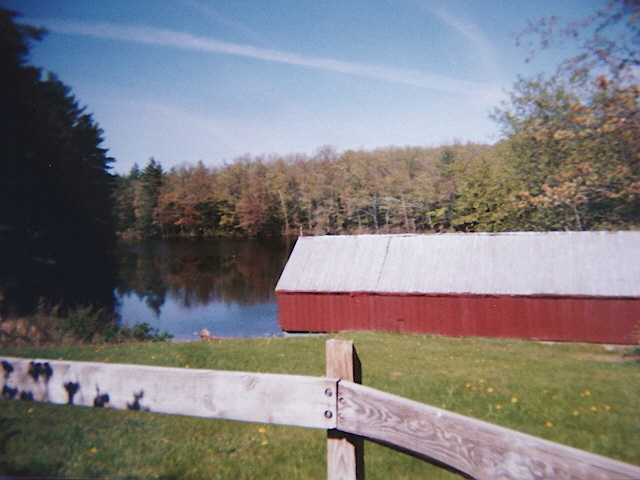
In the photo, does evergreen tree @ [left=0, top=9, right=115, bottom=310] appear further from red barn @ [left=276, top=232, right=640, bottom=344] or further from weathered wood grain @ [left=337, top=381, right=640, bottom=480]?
red barn @ [left=276, top=232, right=640, bottom=344]

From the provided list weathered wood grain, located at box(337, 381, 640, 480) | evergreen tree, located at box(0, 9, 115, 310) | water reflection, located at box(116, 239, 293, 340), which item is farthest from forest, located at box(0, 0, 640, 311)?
weathered wood grain, located at box(337, 381, 640, 480)

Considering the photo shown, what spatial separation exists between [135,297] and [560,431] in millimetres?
28718

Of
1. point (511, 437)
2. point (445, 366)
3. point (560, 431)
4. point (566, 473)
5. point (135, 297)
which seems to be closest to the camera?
point (566, 473)

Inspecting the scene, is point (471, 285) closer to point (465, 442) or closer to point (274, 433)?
point (274, 433)

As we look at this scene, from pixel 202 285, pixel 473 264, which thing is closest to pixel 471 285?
pixel 473 264

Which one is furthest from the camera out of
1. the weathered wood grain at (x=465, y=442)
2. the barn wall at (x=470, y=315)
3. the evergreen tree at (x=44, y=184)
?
the barn wall at (x=470, y=315)

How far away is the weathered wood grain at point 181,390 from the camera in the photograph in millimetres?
2307

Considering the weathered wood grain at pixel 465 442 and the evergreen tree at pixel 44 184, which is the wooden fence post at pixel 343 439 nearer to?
the weathered wood grain at pixel 465 442

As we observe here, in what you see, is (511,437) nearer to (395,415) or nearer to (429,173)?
(395,415)

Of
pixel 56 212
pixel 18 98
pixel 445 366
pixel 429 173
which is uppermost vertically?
pixel 429 173

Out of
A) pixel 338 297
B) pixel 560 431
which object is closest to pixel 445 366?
pixel 560 431

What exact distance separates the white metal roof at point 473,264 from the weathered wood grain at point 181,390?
17.2 m

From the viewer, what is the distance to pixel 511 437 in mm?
1913

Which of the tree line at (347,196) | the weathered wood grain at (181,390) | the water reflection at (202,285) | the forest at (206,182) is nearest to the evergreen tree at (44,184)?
the forest at (206,182)
